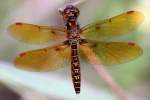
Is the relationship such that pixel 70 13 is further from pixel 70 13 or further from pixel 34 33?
pixel 34 33

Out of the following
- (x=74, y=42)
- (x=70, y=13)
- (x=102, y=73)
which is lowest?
(x=102, y=73)

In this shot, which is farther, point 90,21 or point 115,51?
point 90,21

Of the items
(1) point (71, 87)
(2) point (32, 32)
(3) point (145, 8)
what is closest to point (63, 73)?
(1) point (71, 87)

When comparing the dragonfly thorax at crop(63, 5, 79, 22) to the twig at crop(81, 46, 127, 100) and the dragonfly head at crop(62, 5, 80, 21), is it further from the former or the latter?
the twig at crop(81, 46, 127, 100)

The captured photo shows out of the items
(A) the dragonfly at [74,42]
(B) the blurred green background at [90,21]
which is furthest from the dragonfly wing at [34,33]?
(B) the blurred green background at [90,21]

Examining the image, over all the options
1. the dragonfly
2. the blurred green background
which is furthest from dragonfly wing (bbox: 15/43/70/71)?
the blurred green background

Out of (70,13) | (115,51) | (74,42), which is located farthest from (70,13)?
(115,51)

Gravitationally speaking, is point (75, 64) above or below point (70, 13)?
below
